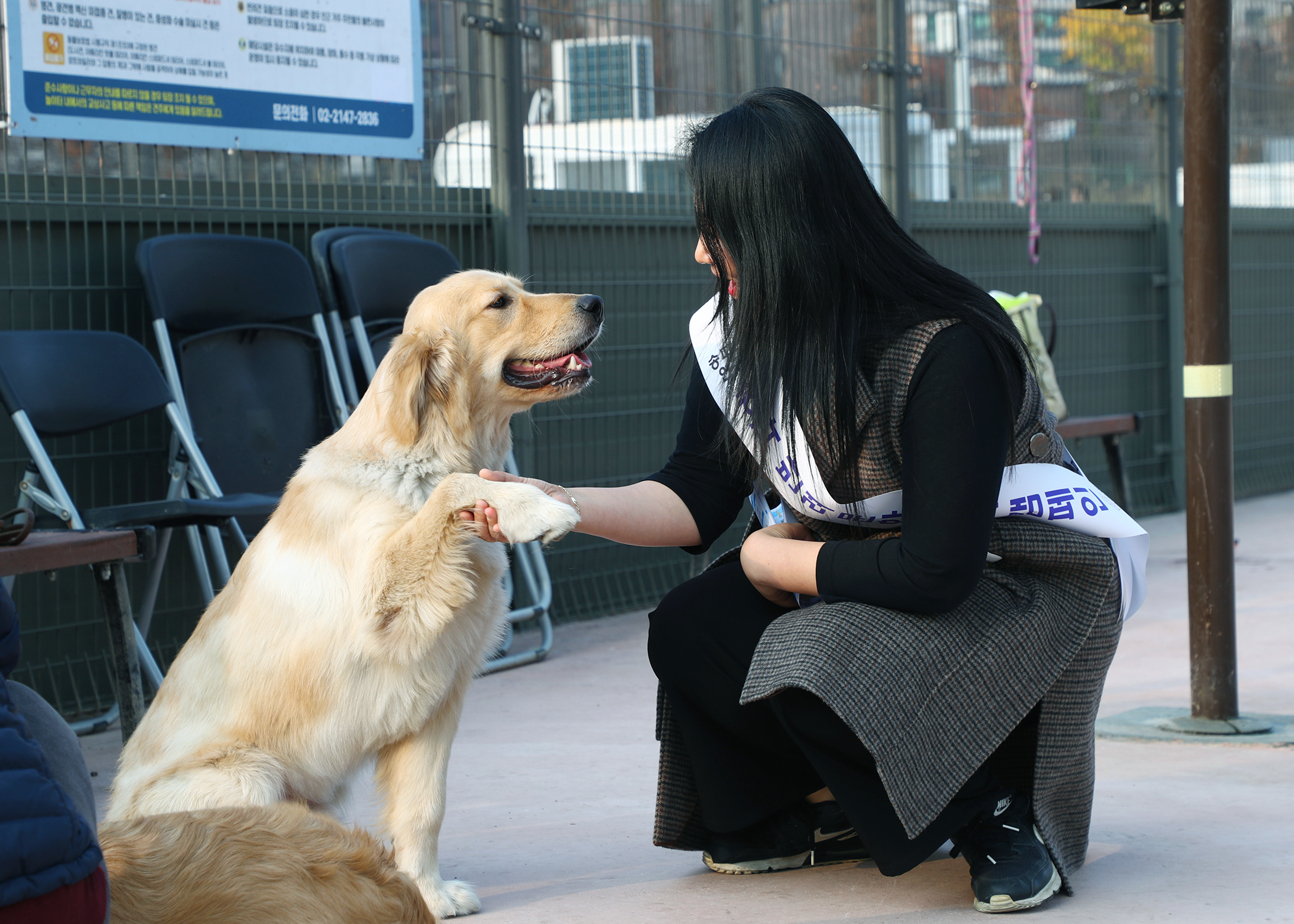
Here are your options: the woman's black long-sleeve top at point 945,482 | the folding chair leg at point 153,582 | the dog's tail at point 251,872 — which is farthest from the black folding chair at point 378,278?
the dog's tail at point 251,872

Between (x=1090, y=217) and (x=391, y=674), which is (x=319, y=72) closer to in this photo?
(x=391, y=674)

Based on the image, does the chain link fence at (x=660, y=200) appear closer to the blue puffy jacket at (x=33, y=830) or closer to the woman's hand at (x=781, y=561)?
the woman's hand at (x=781, y=561)

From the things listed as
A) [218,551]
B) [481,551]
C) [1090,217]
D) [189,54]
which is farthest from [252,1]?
[1090,217]

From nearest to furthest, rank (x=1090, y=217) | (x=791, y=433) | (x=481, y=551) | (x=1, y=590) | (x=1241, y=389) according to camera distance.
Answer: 1. (x=1, y=590)
2. (x=791, y=433)
3. (x=481, y=551)
4. (x=1090, y=217)
5. (x=1241, y=389)

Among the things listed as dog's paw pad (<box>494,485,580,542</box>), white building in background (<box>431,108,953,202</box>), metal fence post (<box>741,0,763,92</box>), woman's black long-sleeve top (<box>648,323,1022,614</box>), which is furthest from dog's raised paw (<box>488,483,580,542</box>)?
metal fence post (<box>741,0,763,92</box>)

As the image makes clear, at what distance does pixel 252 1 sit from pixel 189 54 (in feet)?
1.00

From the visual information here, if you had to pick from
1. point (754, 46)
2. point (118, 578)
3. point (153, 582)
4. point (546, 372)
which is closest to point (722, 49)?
point (754, 46)

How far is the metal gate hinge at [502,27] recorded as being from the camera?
5.15m

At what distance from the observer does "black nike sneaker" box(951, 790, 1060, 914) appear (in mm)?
2234

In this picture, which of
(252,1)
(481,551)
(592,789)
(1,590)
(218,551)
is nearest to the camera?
(1,590)

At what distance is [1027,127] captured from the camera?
7.67 m

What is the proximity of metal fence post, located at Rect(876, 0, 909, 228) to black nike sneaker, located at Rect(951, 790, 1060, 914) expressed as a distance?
495cm

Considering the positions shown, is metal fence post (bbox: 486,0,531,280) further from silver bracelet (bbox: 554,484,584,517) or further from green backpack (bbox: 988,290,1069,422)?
silver bracelet (bbox: 554,484,584,517)

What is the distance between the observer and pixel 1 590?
1.73 meters
